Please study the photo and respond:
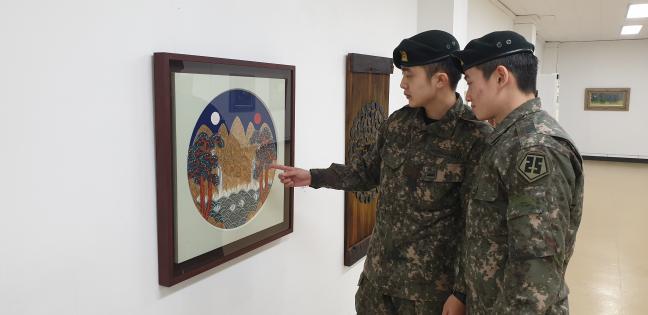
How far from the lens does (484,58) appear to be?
1.38 metres

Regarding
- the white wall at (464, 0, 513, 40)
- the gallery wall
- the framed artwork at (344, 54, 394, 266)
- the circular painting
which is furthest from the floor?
the gallery wall

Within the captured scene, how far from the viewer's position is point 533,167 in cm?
121

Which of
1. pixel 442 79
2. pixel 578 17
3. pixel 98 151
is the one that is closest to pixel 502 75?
pixel 442 79

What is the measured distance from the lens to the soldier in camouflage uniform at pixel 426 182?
1.63 metres

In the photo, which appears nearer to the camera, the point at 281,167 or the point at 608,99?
the point at 281,167

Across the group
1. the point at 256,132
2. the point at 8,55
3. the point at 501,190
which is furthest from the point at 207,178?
the point at 501,190

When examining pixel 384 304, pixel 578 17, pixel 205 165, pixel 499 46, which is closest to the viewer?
pixel 499 46

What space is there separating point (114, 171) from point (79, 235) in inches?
7.2

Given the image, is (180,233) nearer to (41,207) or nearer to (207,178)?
(207,178)

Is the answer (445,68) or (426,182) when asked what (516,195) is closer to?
(426,182)

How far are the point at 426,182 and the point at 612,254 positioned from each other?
464 cm

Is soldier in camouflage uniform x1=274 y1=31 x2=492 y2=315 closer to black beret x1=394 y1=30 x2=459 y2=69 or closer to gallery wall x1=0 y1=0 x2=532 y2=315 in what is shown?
black beret x1=394 y1=30 x2=459 y2=69

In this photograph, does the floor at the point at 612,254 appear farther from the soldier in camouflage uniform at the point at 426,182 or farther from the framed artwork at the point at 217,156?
the framed artwork at the point at 217,156

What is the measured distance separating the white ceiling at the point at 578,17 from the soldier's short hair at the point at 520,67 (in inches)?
212
